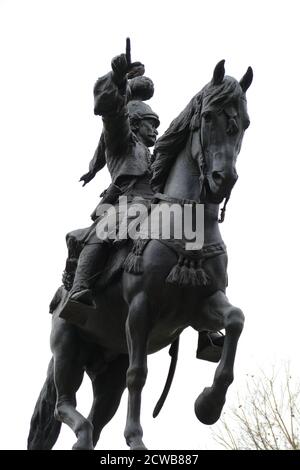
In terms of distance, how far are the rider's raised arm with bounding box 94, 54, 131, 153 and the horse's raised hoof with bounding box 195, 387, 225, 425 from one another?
9.38 ft

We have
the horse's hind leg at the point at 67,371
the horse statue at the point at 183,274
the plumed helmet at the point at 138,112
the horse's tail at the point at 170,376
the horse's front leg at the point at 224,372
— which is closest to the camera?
the horse's front leg at the point at 224,372

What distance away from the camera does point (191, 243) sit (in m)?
9.40

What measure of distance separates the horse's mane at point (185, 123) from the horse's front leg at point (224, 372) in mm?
1490

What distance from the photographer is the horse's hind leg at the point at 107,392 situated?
426 inches

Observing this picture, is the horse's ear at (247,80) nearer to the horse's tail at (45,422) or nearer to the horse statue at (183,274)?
the horse statue at (183,274)

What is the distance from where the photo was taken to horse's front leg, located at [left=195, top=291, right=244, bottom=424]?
29.4 ft

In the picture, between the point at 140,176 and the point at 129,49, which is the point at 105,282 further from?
the point at 129,49

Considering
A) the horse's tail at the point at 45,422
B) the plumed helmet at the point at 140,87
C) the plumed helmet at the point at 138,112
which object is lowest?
the horse's tail at the point at 45,422

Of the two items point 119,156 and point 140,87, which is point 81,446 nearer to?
point 119,156

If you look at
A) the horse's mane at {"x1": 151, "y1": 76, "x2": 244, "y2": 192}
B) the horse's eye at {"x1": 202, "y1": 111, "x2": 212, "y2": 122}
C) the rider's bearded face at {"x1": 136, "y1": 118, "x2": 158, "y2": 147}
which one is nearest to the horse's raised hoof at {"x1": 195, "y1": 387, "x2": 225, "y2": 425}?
the horse's mane at {"x1": 151, "y1": 76, "x2": 244, "y2": 192}

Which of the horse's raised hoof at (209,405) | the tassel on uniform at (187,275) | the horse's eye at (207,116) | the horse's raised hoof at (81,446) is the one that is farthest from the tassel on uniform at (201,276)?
the horse's raised hoof at (81,446)

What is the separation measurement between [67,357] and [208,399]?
2.02 meters

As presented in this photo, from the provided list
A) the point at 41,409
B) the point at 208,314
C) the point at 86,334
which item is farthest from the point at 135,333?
the point at 41,409

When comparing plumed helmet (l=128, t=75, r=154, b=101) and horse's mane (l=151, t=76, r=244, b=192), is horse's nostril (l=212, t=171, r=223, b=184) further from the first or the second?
plumed helmet (l=128, t=75, r=154, b=101)
